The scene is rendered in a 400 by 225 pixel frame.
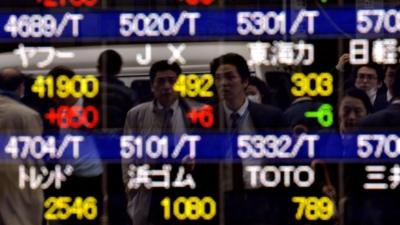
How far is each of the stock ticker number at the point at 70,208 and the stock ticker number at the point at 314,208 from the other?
0.90 m

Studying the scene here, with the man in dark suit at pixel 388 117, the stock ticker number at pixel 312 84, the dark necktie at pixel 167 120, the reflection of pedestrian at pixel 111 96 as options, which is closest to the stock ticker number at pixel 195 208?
the dark necktie at pixel 167 120

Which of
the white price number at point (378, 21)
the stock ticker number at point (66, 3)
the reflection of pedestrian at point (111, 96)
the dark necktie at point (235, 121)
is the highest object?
the stock ticker number at point (66, 3)

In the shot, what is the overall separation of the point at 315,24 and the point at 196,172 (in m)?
0.83

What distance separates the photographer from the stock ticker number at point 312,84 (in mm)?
6988

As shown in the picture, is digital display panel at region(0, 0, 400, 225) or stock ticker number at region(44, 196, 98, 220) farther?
stock ticker number at region(44, 196, 98, 220)

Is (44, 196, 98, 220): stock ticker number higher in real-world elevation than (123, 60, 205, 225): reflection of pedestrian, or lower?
lower

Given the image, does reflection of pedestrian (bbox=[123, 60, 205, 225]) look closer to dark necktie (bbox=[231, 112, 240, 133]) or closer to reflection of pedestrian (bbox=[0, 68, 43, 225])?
dark necktie (bbox=[231, 112, 240, 133])

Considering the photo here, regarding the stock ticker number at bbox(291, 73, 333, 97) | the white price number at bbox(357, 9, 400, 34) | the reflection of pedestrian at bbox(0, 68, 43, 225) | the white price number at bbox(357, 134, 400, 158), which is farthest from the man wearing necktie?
the reflection of pedestrian at bbox(0, 68, 43, 225)

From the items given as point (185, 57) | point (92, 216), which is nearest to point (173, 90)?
point (185, 57)

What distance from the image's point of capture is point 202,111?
7.05 meters

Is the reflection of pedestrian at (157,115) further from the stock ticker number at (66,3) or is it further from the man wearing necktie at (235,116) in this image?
the stock ticker number at (66,3)

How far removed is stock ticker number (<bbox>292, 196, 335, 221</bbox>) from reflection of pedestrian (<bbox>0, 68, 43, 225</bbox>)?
3.79 ft

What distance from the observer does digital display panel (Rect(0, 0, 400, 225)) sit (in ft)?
22.9

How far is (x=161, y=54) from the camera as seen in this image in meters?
7.07
